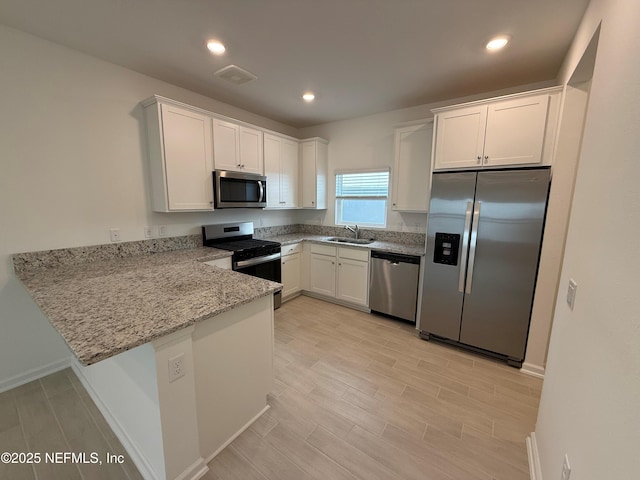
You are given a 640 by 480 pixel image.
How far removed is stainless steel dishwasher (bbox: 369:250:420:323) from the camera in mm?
3070

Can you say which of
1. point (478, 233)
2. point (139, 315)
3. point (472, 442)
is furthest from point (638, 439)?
point (478, 233)

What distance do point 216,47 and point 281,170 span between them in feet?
6.04

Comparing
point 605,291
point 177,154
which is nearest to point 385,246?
point 605,291

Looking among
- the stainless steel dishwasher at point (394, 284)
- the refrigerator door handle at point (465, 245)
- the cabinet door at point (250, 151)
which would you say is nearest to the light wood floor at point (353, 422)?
the stainless steel dishwasher at point (394, 284)

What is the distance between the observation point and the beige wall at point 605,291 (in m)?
0.73

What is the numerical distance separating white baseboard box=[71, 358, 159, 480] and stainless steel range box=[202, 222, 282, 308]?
4.96 feet

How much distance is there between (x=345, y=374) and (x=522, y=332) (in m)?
1.69

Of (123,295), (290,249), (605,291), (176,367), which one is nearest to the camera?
(605,291)

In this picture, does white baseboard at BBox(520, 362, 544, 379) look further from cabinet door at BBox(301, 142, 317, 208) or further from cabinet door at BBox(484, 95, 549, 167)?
cabinet door at BBox(301, 142, 317, 208)

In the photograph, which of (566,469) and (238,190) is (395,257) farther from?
(566,469)

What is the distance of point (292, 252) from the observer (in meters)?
3.83

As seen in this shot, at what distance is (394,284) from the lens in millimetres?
3199

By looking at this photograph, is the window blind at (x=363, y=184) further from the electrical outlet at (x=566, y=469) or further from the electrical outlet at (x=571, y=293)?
the electrical outlet at (x=566, y=469)

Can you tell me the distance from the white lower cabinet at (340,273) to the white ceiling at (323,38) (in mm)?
2033
